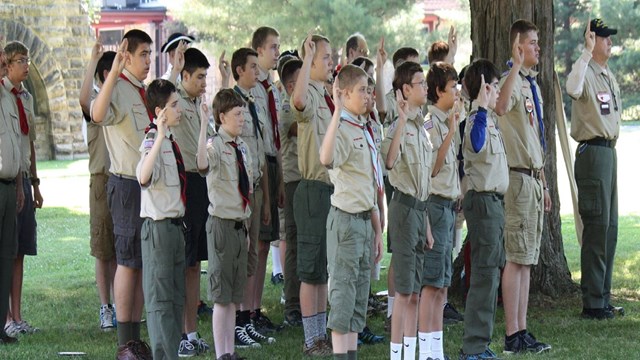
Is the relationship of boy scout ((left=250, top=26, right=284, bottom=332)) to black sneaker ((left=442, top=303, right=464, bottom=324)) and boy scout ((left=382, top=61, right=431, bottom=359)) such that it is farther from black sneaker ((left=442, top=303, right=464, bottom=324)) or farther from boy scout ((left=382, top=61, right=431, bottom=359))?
boy scout ((left=382, top=61, right=431, bottom=359))

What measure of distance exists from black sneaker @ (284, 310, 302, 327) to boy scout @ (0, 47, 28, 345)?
181cm

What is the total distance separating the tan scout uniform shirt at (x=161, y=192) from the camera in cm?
650

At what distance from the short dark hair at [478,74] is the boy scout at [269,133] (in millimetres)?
1648

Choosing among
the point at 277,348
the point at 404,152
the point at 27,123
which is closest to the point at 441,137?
the point at 404,152

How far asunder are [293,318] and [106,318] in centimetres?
127

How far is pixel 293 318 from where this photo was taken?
817 centimetres

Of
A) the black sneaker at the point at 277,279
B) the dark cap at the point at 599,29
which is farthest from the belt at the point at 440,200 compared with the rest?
the black sneaker at the point at 277,279

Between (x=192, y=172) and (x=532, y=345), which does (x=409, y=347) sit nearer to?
(x=532, y=345)

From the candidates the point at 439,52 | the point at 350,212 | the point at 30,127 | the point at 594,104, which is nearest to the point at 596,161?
the point at 594,104

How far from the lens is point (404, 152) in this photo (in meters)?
6.60

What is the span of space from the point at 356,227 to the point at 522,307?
4.95ft

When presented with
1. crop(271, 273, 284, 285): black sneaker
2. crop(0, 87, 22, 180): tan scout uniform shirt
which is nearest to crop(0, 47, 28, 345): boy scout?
crop(0, 87, 22, 180): tan scout uniform shirt

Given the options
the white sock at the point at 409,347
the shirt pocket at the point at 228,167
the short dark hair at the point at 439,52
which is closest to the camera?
the white sock at the point at 409,347

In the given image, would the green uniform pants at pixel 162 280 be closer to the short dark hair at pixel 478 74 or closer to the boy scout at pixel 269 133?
the boy scout at pixel 269 133
